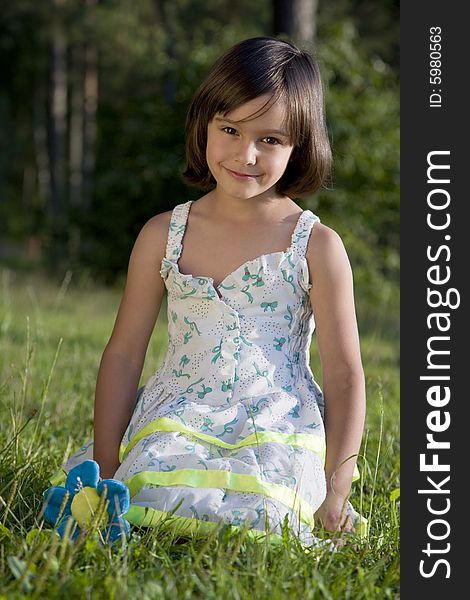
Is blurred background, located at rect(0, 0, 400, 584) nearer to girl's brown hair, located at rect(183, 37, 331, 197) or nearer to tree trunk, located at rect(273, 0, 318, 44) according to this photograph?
tree trunk, located at rect(273, 0, 318, 44)

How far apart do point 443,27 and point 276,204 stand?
0.65 m

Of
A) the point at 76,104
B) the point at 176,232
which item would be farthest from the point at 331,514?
the point at 76,104

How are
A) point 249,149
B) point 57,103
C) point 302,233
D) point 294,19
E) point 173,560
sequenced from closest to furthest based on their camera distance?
point 173,560
point 249,149
point 302,233
point 294,19
point 57,103

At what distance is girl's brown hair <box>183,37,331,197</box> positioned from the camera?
258 cm

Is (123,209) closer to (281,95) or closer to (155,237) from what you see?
(155,237)

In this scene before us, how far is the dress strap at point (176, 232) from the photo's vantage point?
2.76m

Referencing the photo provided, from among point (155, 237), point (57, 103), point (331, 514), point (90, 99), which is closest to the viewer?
point (331, 514)

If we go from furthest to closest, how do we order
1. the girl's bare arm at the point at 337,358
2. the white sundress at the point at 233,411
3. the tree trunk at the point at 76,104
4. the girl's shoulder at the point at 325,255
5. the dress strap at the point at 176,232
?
the tree trunk at the point at 76,104, the dress strap at the point at 176,232, the girl's shoulder at the point at 325,255, the girl's bare arm at the point at 337,358, the white sundress at the point at 233,411

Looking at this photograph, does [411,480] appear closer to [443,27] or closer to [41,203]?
[443,27]

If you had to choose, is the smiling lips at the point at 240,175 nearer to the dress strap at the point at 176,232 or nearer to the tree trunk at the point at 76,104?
the dress strap at the point at 176,232

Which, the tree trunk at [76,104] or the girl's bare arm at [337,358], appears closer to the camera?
the girl's bare arm at [337,358]

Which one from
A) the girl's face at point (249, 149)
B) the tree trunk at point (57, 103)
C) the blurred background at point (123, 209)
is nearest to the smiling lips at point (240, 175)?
the girl's face at point (249, 149)

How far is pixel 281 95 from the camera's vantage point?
2592mm

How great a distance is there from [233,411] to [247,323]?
26 cm
